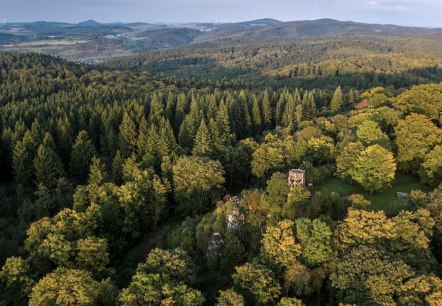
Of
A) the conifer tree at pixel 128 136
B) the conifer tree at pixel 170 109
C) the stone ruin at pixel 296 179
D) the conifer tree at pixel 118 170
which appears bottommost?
the conifer tree at pixel 118 170

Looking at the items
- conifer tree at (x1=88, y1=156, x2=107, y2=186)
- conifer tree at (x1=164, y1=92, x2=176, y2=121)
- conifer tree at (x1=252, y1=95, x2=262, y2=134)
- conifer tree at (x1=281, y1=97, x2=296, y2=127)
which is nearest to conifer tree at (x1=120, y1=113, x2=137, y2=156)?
conifer tree at (x1=164, y1=92, x2=176, y2=121)

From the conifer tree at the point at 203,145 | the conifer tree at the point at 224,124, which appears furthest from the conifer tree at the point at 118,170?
the conifer tree at the point at 224,124

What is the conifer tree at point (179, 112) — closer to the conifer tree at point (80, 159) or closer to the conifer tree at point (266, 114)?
the conifer tree at point (266, 114)

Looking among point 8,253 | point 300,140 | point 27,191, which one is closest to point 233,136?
point 300,140

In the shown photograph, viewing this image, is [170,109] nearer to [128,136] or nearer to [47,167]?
[128,136]

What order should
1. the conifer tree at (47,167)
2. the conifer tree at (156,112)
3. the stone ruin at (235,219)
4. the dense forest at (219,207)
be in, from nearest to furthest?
1. the dense forest at (219,207)
2. the stone ruin at (235,219)
3. the conifer tree at (47,167)
4. the conifer tree at (156,112)
